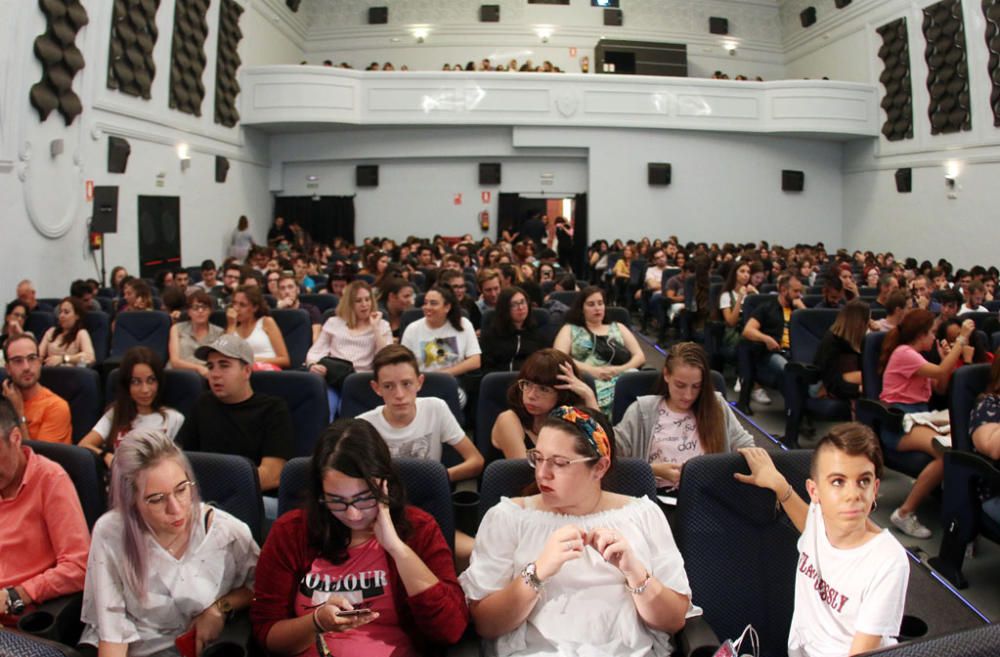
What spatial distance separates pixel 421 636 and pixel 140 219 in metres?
10.7

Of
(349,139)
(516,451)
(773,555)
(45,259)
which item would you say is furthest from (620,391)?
(349,139)

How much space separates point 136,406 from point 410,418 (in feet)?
3.80

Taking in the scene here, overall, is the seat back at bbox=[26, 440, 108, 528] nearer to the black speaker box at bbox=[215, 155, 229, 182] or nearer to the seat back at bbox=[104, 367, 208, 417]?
the seat back at bbox=[104, 367, 208, 417]

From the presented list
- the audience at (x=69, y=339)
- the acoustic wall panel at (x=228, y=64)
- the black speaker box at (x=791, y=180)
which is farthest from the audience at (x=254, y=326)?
the black speaker box at (x=791, y=180)

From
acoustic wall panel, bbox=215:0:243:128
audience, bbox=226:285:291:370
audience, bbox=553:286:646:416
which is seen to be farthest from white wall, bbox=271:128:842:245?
audience, bbox=553:286:646:416

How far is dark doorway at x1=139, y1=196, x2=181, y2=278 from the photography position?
37.2 ft

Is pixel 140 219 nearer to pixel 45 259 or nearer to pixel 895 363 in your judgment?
pixel 45 259

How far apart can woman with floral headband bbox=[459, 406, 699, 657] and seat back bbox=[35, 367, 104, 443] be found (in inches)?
99.9

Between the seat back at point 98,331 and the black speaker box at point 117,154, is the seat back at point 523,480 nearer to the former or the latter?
the seat back at point 98,331

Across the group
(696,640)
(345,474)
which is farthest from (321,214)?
(696,640)

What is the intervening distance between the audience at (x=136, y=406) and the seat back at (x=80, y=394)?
0.52 m

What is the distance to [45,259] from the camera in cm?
909

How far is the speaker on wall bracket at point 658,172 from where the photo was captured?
16.1m

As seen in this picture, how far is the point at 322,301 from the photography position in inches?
277
